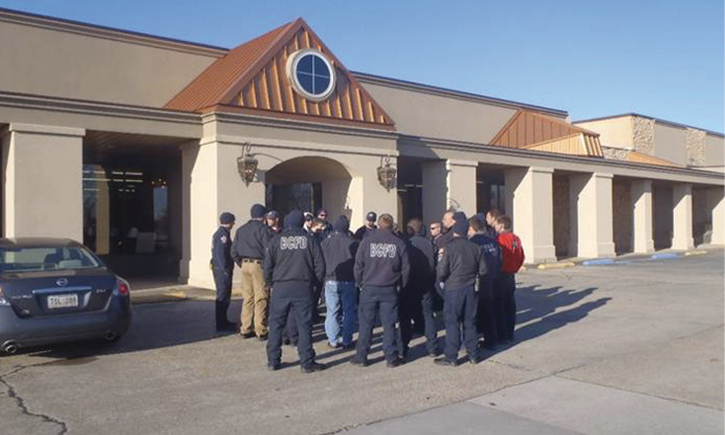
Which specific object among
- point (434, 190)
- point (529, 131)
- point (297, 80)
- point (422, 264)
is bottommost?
point (422, 264)

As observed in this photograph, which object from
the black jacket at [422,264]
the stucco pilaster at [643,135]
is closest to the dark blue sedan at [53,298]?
the black jacket at [422,264]

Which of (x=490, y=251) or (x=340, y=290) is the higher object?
(x=490, y=251)

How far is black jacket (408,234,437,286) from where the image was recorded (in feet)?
27.4

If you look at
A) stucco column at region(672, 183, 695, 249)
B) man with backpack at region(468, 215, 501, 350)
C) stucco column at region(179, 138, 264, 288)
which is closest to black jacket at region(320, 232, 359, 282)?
man with backpack at region(468, 215, 501, 350)

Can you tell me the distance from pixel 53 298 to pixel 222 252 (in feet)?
8.66

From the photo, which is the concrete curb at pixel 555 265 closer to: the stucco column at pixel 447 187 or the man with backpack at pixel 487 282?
the stucco column at pixel 447 187

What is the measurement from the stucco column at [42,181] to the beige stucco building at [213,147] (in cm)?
3

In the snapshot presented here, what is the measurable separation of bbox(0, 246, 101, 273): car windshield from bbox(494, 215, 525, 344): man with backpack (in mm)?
5343

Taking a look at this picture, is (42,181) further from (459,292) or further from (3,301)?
(459,292)

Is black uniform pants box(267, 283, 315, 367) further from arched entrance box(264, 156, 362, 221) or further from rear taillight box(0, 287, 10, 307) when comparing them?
arched entrance box(264, 156, 362, 221)

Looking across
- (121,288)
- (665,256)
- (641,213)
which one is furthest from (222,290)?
(641,213)

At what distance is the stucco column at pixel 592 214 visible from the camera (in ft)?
78.8

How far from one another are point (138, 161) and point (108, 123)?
5.38 metres

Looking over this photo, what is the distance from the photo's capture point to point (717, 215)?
110ft
